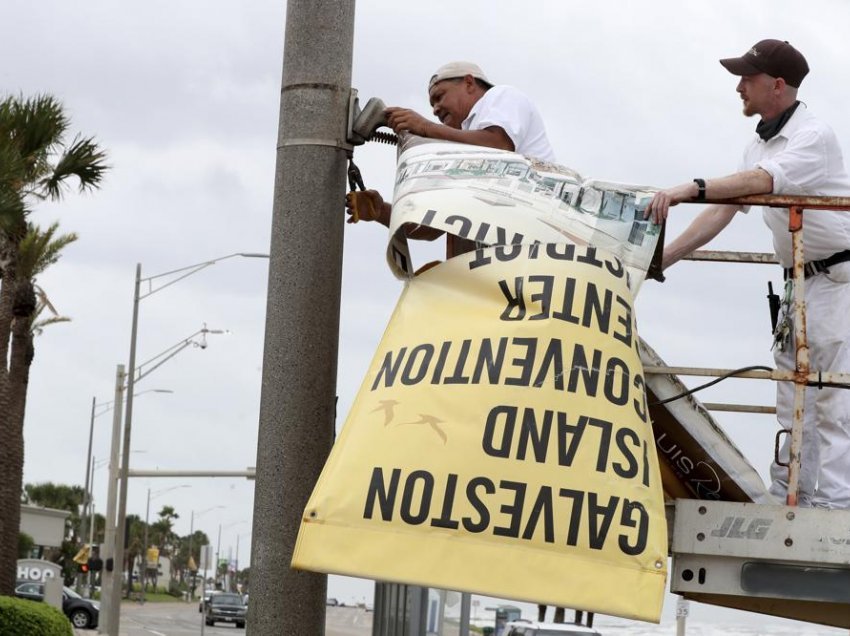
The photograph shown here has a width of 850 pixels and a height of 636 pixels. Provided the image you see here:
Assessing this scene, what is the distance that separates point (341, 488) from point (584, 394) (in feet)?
2.30

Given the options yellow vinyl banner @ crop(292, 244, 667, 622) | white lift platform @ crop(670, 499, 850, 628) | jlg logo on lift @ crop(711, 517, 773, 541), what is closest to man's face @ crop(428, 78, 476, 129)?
yellow vinyl banner @ crop(292, 244, 667, 622)

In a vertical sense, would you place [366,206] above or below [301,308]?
above

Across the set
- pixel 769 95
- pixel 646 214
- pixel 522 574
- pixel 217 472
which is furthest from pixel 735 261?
pixel 217 472

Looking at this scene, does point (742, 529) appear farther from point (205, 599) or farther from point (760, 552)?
point (205, 599)

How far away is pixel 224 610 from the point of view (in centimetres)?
6050

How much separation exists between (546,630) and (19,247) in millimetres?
12595

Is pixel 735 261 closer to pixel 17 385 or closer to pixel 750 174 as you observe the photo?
pixel 750 174

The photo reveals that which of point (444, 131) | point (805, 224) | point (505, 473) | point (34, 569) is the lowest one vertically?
point (34, 569)

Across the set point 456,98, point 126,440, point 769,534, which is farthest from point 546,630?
point 769,534

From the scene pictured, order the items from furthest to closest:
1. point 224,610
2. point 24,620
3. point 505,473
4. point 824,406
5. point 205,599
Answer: point 224,610
point 205,599
point 24,620
point 824,406
point 505,473

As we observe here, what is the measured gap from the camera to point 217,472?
34.9 meters

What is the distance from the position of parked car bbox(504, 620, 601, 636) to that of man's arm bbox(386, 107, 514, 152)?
2057 cm

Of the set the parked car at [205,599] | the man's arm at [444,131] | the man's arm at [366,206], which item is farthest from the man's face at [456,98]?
the parked car at [205,599]

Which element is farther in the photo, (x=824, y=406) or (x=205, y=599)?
(x=205, y=599)
